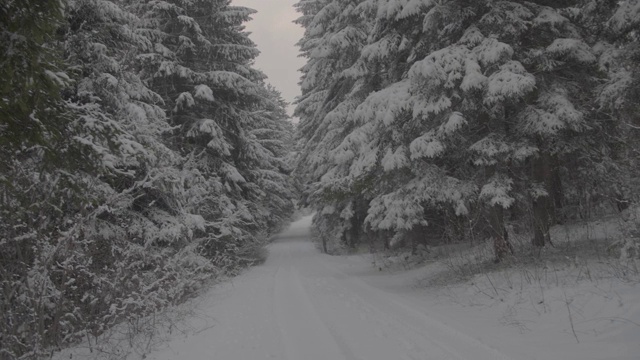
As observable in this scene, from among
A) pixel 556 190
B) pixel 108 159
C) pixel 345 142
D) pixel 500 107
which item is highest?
pixel 345 142

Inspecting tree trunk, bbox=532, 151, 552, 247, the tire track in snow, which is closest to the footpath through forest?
the tire track in snow

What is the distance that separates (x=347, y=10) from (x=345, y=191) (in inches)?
295

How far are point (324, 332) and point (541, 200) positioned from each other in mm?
6427

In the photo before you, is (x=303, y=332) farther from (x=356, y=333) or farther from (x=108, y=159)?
(x=108, y=159)

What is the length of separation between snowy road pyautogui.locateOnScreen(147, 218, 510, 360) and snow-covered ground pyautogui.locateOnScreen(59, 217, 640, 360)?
2 centimetres

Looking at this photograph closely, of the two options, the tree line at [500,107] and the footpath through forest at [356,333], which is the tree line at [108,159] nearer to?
the footpath through forest at [356,333]

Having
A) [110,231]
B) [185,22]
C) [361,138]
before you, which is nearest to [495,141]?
[361,138]

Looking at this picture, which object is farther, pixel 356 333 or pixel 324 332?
pixel 324 332

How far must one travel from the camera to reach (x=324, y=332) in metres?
6.65

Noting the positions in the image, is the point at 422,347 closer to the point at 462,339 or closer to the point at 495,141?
the point at 462,339

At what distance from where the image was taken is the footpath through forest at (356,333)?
518 centimetres

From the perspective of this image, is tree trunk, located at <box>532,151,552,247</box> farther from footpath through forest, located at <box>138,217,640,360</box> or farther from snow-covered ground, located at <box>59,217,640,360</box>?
footpath through forest, located at <box>138,217,640,360</box>

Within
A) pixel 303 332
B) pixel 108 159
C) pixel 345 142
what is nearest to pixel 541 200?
pixel 345 142

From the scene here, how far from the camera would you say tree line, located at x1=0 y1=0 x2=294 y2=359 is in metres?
4.28
